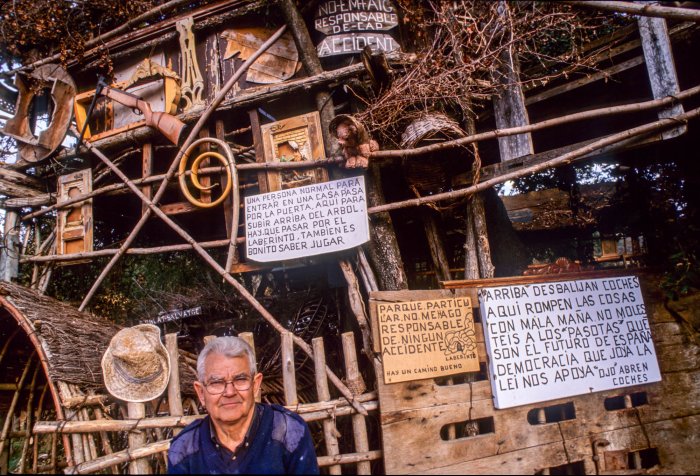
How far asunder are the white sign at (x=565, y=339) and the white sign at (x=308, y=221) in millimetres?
1526

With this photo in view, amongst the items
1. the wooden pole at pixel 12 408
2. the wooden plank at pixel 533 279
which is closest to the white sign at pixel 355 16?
the wooden plank at pixel 533 279

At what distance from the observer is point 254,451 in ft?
7.51

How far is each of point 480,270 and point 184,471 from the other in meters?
3.51

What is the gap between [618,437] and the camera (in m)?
3.40

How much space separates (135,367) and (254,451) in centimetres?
170

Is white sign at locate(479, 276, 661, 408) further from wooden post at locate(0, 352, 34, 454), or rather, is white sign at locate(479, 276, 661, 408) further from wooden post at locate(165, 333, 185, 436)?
wooden post at locate(0, 352, 34, 454)

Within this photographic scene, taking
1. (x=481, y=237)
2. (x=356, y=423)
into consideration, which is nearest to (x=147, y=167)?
(x=356, y=423)

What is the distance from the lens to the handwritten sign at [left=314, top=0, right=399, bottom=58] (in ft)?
16.2

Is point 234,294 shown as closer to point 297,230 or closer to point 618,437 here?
point 297,230

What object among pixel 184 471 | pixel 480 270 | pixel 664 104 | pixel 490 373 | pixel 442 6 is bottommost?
pixel 184 471

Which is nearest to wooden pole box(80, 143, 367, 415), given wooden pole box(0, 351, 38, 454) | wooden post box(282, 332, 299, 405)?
wooden post box(282, 332, 299, 405)

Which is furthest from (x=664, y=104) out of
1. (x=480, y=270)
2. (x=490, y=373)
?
(x=490, y=373)

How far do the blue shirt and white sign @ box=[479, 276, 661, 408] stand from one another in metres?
1.77

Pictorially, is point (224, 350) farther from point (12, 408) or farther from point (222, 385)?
point (12, 408)
